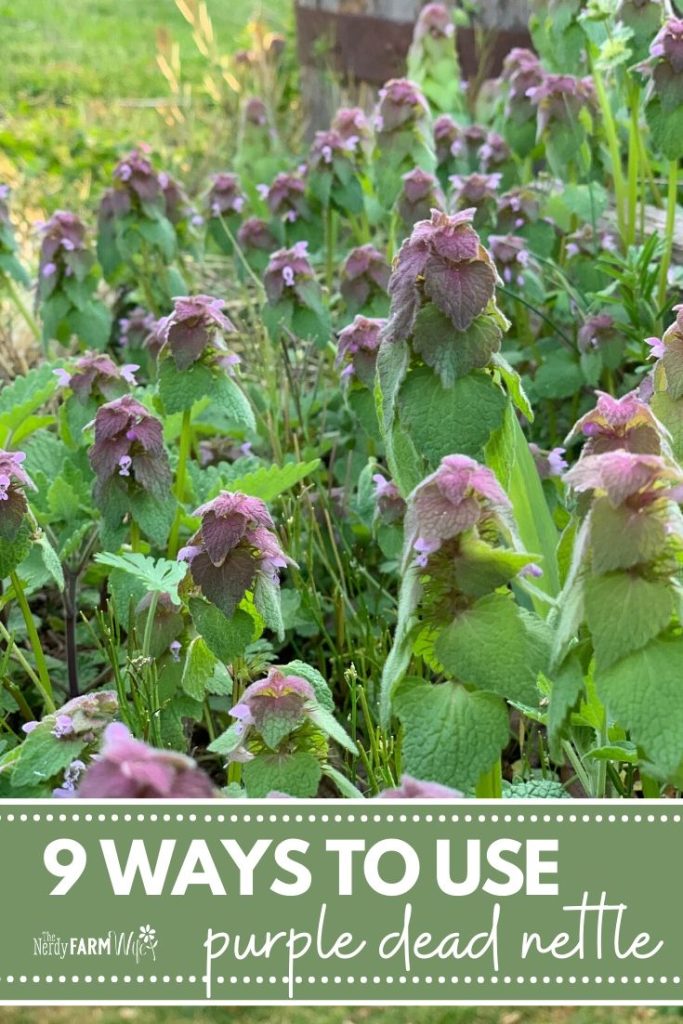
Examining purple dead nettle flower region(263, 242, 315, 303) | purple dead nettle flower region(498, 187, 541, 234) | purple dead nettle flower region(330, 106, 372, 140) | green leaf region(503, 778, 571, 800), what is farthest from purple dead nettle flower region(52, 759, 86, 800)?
purple dead nettle flower region(330, 106, 372, 140)

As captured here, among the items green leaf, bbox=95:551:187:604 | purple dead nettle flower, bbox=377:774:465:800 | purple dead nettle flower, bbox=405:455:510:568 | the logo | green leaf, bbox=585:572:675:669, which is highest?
purple dead nettle flower, bbox=405:455:510:568

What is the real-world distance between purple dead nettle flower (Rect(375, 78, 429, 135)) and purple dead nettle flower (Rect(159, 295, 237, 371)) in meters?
1.29

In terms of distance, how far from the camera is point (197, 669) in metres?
1.64

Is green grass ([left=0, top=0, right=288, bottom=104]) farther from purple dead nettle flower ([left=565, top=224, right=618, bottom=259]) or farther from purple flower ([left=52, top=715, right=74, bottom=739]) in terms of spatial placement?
purple flower ([left=52, top=715, right=74, bottom=739])

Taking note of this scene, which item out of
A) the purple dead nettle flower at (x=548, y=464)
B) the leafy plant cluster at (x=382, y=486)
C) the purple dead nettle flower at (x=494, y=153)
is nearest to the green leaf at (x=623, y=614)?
the leafy plant cluster at (x=382, y=486)

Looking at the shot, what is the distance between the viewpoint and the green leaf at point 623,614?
120 centimetres

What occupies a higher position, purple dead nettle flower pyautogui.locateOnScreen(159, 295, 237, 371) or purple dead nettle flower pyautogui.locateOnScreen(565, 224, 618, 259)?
purple dead nettle flower pyautogui.locateOnScreen(159, 295, 237, 371)

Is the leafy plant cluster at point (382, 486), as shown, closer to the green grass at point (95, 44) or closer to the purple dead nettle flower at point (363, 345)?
the purple dead nettle flower at point (363, 345)

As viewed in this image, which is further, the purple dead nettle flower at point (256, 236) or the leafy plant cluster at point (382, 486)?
the purple dead nettle flower at point (256, 236)

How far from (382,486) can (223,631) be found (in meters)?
0.68

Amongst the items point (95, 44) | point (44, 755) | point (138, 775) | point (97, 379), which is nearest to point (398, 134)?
point (97, 379)

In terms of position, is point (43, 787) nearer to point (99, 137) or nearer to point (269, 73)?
point (269, 73)

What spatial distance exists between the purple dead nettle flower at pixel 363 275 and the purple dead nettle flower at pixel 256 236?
59 cm

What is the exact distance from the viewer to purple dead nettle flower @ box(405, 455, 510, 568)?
1242mm
